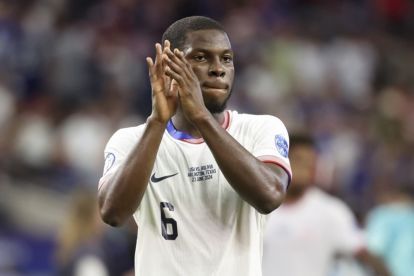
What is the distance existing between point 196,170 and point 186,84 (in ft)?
1.49

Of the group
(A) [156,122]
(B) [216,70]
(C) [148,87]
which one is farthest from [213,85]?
(C) [148,87]

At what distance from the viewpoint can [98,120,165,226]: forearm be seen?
4.50 metres

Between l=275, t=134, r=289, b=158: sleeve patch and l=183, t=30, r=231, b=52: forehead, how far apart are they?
0.44 m

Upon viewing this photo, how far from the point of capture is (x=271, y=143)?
4742mm

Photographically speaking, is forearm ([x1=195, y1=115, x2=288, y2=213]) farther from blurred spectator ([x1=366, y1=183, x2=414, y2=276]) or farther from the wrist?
blurred spectator ([x1=366, y1=183, x2=414, y2=276])

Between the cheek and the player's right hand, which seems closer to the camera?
the player's right hand

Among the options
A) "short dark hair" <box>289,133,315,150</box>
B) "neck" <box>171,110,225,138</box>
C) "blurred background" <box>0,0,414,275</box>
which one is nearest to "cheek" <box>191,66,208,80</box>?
"neck" <box>171,110,225,138</box>

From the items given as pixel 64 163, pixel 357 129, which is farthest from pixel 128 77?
pixel 357 129

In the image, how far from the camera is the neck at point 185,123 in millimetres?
4879

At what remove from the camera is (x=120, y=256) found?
7746 millimetres

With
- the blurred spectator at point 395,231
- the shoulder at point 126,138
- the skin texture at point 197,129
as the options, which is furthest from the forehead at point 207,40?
the blurred spectator at point 395,231

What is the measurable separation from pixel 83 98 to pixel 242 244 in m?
10.4

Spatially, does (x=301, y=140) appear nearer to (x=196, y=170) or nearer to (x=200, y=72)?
(x=196, y=170)

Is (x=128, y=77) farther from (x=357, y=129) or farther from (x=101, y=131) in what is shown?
(x=357, y=129)
